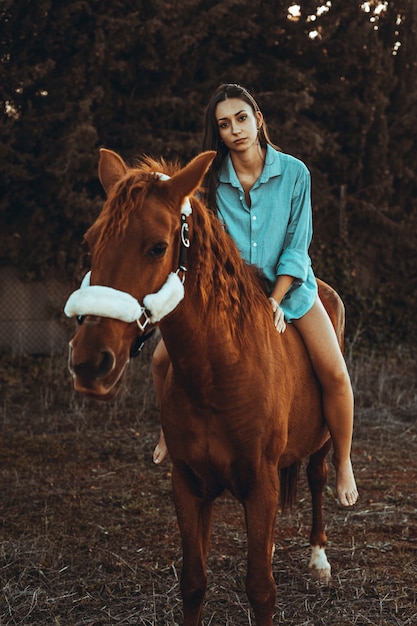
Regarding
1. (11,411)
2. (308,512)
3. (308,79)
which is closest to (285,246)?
(308,512)

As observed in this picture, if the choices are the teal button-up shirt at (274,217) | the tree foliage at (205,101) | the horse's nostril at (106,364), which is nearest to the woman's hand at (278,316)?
the teal button-up shirt at (274,217)

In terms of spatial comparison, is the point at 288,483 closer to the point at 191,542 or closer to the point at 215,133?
the point at 191,542

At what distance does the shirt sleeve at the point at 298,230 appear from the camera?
2.78 meters

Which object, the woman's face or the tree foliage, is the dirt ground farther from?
the tree foliage

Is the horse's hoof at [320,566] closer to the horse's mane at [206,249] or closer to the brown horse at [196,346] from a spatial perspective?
the brown horse at [196,346]

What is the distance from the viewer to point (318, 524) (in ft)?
12.0

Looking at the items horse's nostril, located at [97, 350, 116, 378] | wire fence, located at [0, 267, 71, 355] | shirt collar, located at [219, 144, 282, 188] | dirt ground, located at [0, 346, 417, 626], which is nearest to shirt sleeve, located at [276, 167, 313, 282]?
shirt collar, located at [219, 144, 282, 188]

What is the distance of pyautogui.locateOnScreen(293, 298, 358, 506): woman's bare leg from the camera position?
2922 mm

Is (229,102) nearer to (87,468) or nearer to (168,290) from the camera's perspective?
(168,290)

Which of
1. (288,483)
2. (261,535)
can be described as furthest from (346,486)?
(261,535)

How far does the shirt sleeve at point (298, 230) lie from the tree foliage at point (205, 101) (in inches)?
212

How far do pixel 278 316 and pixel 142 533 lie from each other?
6.63ft

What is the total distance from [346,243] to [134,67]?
151 inches

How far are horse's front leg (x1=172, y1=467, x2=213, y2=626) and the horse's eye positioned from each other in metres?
0.97
